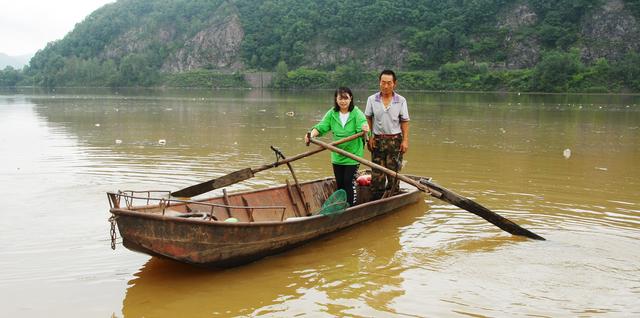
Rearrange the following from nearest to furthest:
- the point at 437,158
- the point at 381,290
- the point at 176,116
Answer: the point at 381,290 → the point at 437,158 → the point at 176,116

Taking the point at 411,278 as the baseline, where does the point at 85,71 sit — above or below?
above

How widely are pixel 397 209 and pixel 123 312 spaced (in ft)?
14.7

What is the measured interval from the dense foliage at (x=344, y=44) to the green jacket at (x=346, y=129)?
54.0m

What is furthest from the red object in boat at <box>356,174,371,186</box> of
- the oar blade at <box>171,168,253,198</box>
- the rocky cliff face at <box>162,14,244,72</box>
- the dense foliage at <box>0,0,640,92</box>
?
the rocky cliff face at <box>162,14,244,72</box>

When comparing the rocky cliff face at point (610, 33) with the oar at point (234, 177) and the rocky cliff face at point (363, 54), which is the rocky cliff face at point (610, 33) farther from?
the oar at point (234, 177)

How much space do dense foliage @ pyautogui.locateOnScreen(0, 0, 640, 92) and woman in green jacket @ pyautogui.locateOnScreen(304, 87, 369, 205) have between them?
5390cm

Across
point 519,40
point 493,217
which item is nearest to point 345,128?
point 493,217

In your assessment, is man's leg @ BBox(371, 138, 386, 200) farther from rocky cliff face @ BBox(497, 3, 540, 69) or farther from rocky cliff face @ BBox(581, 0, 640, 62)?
rocky cliff face @ BBox(497, 3, 540, 69)

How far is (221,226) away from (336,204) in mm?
1759

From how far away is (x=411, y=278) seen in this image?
5.89 meters

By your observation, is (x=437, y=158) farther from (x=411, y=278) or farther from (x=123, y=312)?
(x=123, y=312)

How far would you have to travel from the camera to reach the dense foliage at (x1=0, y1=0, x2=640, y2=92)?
61.1 m

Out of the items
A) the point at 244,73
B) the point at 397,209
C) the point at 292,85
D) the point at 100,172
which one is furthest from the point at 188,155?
the point at 244,73

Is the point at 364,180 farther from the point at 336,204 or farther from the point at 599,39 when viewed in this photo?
the point at 599,39
